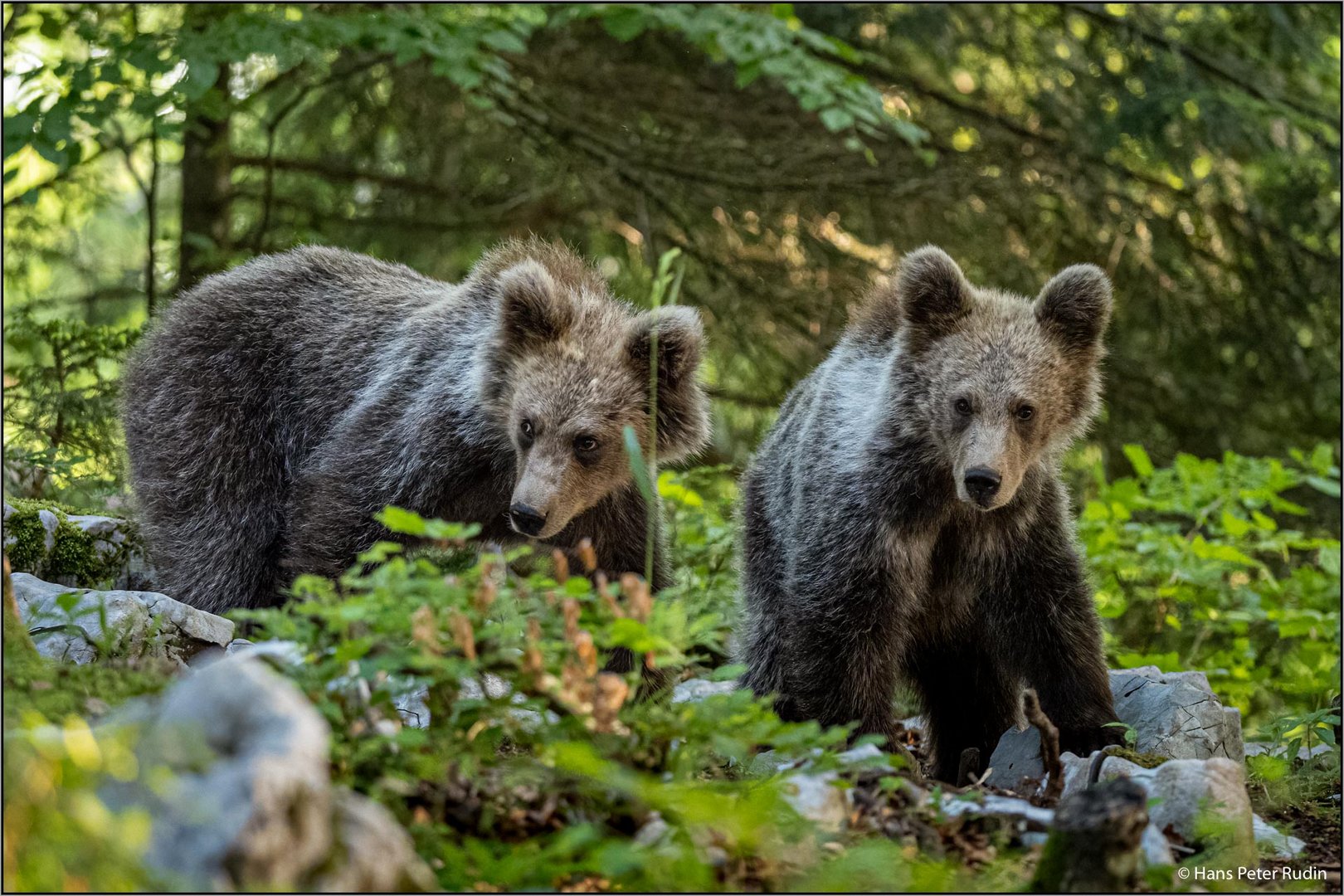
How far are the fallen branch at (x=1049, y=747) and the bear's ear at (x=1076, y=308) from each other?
1742mm

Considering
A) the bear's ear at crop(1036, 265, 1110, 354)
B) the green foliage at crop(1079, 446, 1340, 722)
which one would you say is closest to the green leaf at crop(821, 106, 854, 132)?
the bear's ear at crop(1036, 265, 1110, 354)

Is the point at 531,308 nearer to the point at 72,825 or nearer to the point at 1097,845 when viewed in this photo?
the point at 1097,845

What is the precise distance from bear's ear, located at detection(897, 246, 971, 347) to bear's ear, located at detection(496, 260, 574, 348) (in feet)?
4.56

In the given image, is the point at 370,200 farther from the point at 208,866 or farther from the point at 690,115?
the point at 208,866

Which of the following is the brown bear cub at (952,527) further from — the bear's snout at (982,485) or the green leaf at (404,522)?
the green leaf at (404,522)

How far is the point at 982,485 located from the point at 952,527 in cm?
45

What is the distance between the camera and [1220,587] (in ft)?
23.6

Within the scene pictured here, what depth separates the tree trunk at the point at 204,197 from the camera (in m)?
8.90

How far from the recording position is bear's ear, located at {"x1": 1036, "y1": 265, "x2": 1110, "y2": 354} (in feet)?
16.4

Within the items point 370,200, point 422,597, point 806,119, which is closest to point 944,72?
point 806,119

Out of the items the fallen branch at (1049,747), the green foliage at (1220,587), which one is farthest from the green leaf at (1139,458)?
the fallen branch at (1049,747)

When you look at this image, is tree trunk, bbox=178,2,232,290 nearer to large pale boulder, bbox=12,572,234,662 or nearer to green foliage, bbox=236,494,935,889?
large pale boulder, bbox=12,572,234,662

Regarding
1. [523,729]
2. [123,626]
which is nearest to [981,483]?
[523,729]

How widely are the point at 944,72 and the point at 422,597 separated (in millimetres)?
8222
